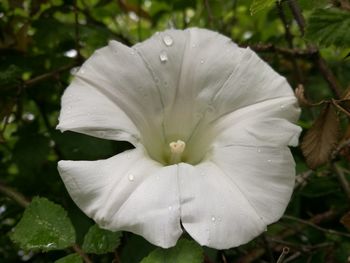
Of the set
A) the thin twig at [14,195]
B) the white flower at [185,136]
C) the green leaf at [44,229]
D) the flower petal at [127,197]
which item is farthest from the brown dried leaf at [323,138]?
the thin twig at [14,195]

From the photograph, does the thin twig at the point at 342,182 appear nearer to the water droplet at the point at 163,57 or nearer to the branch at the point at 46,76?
the water droplet at the point at 163,57

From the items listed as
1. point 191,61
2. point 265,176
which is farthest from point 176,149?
point 265,176

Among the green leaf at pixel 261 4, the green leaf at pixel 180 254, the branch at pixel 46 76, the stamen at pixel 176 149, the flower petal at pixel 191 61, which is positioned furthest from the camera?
the branch at pixel 46 76

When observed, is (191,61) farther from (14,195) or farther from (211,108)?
(14,195)

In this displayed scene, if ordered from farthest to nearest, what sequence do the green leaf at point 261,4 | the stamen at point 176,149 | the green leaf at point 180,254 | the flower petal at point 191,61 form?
the stamen at point 176,149
the flower petal at point 191,61
the green leaf at point 261,4
the green leaf at point 180,254

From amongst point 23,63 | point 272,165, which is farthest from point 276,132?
point 23,63

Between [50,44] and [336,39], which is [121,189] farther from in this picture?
[50,44]

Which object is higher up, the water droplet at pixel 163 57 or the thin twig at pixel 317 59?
the water droplet at pixel 163 57
